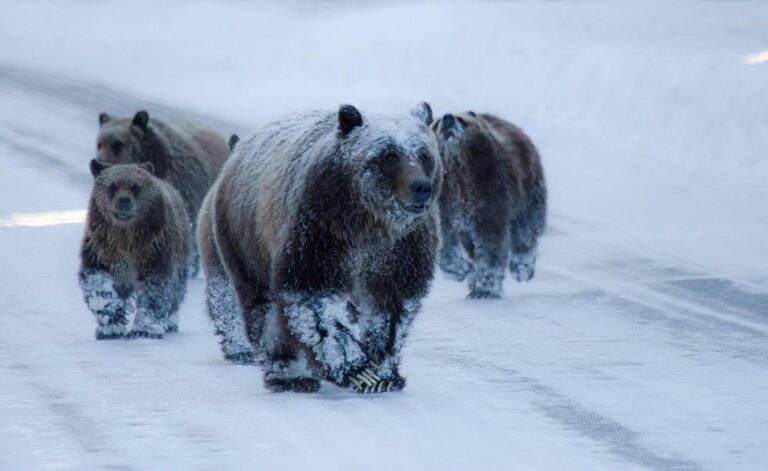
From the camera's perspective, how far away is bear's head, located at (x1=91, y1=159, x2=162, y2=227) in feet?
42.1

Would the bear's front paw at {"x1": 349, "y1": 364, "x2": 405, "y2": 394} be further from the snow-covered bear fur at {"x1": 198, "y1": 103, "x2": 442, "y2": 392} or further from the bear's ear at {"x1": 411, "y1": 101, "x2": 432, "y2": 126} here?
the bear's ear at {"x1": 411, "y1": 101, "x2": 432, "y2": 126}

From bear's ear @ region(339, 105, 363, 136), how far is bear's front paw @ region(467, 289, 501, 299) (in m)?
5.07

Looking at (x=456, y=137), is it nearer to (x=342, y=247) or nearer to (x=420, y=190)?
(x=342, y=247)

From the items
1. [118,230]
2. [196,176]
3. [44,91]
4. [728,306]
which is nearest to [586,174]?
[196,176]

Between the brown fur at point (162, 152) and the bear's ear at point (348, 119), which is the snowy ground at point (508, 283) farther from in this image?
the bear's ear at point (348, 119)

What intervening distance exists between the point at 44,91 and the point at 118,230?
17.3 metres

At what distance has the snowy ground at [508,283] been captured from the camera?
8.48 m

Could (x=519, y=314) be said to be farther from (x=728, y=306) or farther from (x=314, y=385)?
(x=314, y=385)

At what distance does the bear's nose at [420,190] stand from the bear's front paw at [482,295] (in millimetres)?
5214

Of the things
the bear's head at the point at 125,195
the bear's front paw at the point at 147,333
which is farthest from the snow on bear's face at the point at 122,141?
the bear's front paw at the point at 147,333

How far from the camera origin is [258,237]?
32.4ft

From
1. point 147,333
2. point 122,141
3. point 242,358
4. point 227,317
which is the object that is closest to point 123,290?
point 147,333

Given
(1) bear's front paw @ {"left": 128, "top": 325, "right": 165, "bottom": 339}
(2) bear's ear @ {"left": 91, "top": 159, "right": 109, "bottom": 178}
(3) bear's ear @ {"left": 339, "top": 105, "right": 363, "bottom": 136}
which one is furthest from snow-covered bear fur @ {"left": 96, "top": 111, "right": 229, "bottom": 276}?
(3) bear's ear @ {"left": 339, "top": 105, "right": 363, "bottom": 136}

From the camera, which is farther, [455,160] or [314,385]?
[455,160]
